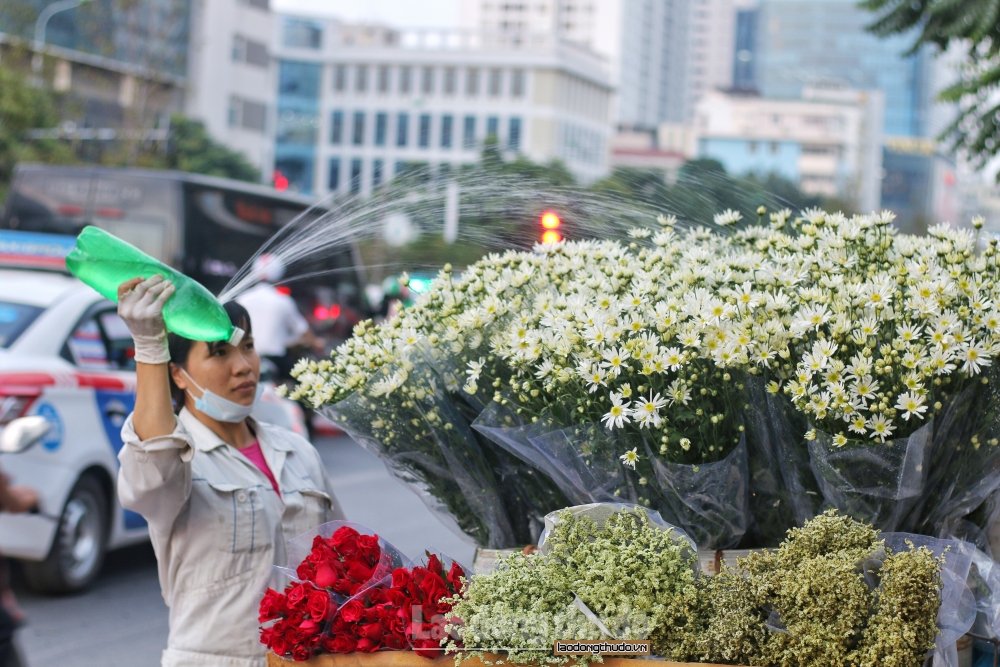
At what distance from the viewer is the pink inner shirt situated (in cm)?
321

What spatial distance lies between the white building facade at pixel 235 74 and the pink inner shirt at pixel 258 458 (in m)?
63.4

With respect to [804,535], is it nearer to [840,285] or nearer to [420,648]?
[840,285]

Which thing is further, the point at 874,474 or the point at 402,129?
the point at 402,129

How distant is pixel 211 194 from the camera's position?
606 inches

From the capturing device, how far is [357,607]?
7.65 feet

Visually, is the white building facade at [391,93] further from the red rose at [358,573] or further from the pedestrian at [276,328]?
the red rose at [358,573]

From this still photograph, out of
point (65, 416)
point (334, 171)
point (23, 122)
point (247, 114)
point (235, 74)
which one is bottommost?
point (65, 416)

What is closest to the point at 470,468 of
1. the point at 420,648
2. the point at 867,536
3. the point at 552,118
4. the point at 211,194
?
the point at 420,648

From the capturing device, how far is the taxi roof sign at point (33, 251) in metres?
11.2

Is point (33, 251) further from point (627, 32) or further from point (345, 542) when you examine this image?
point (627, 32)

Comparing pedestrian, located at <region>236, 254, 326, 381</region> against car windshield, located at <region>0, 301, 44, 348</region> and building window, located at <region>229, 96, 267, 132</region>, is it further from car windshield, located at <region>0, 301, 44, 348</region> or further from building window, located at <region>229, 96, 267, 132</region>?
building window, located at <region>229, 96, 267, 132</region>

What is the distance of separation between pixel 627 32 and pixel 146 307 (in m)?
176

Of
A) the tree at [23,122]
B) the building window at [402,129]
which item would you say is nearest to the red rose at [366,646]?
the tree at [23,122]

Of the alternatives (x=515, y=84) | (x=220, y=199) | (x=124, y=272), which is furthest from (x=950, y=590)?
(x=515, y=84)
